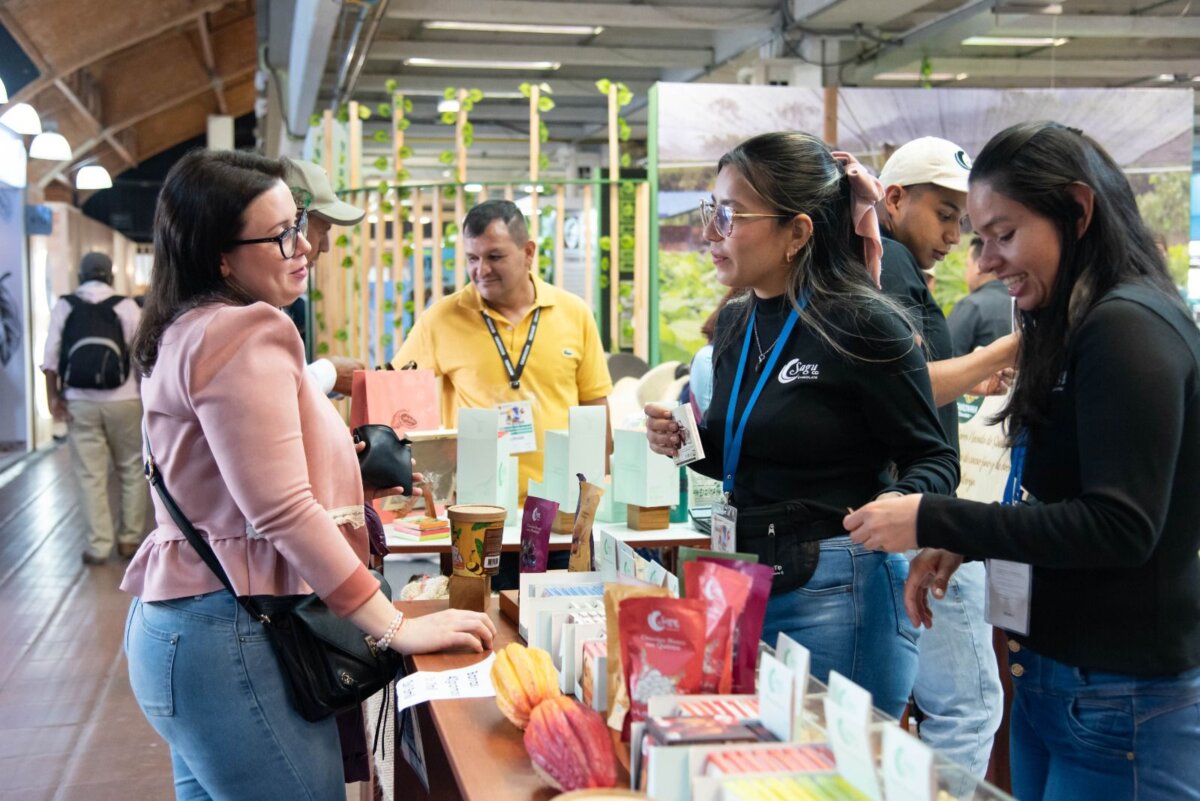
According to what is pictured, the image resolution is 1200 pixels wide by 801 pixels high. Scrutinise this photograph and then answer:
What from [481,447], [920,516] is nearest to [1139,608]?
[920,516]

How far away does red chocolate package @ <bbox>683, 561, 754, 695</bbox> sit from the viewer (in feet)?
4.58

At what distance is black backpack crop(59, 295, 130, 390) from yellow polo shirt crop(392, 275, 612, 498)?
3.52 m

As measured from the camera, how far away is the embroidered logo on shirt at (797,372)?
2006mm

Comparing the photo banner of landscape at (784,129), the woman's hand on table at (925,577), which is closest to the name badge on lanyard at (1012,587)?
the woman's hand on table at (925,577)

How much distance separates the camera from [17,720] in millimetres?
4531

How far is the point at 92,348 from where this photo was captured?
23.1 feet

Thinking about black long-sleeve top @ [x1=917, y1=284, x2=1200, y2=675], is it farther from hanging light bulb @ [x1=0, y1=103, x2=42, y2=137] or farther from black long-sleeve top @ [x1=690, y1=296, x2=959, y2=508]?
hanging light bulb @ [x1=0, y1=103, x2=42, y2=137]

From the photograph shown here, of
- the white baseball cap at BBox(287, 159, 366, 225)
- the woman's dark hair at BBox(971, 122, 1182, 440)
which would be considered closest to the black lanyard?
the white baseball cap at BBox(287, 159, 366, 225)

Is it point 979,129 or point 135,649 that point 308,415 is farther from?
point 979,129

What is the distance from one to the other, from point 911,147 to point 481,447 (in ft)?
5.28

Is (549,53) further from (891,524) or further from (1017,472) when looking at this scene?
(891,524)

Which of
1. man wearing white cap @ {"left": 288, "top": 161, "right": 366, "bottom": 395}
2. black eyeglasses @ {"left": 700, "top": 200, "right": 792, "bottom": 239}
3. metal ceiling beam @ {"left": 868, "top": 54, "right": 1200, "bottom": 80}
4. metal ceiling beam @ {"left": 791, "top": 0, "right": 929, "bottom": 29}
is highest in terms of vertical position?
metal ceiling beam @ {"left": 791, "top": 0, "right": 929, "bottom": 29}

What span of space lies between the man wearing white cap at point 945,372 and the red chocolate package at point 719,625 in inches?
48.0

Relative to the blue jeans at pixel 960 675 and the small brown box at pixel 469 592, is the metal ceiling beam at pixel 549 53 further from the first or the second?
the small brown box at pixel 469 592
